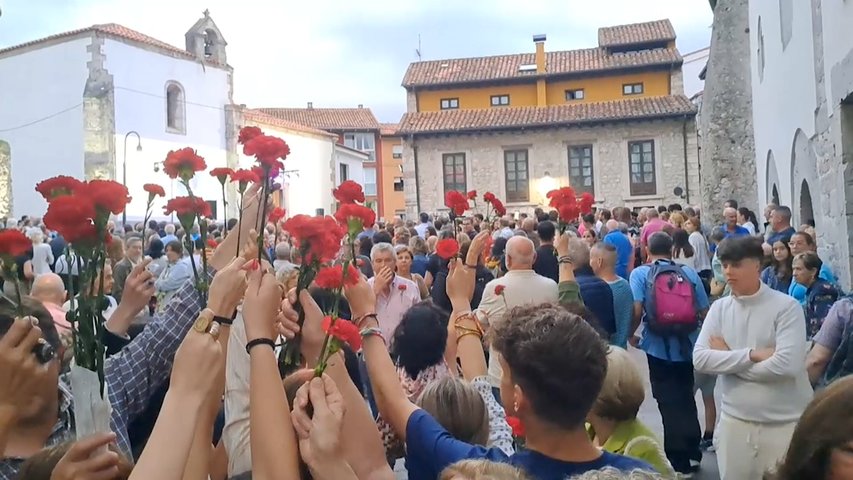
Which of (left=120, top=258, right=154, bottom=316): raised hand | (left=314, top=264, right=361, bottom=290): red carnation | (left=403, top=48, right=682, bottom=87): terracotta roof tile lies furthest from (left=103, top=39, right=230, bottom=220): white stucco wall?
(left=314, top=264, right=361, bottom=290): red carnation

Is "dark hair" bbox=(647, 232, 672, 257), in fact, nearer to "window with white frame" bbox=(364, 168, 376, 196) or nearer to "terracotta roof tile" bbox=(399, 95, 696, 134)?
"terracotta roof tile" bbox=(399, 95, 696, 134)

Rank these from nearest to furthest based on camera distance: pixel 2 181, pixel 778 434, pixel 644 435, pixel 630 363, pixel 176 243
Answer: pixel 644 435 → pixel 630 363 → pixel 778 434 → pixel 176 243 → pixel 2 181

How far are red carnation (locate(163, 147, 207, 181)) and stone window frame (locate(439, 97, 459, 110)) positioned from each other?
113 feet

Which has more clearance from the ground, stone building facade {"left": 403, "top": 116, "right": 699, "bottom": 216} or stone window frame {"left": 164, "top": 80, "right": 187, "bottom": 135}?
stone window frame {"left": 164, "top": 80, "right": 187, "bottom": 135}

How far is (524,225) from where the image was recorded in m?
11.9

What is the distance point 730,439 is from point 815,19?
241 inches

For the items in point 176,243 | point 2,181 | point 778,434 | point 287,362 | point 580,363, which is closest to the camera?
point 580,363

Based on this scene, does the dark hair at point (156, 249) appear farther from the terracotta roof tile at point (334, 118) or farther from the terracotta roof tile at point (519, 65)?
the terracotta roof tile at point (334, 118)

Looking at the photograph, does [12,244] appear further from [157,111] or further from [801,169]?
[157,111]

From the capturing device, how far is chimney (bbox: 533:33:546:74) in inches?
1463

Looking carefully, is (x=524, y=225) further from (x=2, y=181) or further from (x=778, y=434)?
→ (x=2, y=181)

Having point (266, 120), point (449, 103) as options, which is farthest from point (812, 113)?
point (266, 120)

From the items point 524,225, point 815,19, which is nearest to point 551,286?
point 815,19

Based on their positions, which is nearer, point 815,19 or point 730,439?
point 730,439
